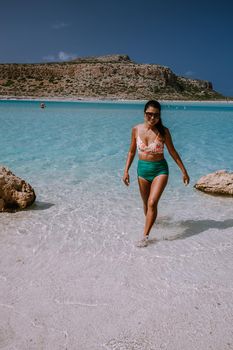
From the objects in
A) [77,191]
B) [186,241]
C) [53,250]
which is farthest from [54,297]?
[77,191]

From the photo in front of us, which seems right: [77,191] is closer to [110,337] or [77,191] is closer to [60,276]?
[60,276]

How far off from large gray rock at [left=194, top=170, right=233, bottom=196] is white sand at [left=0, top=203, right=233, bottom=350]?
1.63m

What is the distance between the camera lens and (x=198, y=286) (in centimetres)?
306

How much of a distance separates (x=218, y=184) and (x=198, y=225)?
5.24 ft

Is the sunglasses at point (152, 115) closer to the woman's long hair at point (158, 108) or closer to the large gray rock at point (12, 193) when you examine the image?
the woman's long hair at point (158, 108)

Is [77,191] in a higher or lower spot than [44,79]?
lower

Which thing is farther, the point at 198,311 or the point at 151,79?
the point at 151,79

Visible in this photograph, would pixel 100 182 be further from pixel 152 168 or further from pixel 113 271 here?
pixel 113 271

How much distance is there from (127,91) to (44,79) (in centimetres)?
2008

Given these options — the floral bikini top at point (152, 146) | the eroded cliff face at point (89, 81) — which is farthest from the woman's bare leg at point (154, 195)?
the eroded cliff face at point (89, 81)

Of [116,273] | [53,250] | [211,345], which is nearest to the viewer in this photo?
[211,345]

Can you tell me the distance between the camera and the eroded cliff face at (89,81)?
72.2m

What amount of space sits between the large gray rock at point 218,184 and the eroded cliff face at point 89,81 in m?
64.8

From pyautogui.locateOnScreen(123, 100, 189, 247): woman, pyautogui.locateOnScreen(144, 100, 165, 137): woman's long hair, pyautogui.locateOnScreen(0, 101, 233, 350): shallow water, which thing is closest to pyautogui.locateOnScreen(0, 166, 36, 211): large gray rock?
pyautogui.locateOnScreen(0, 101, 233, 350): shallow water
